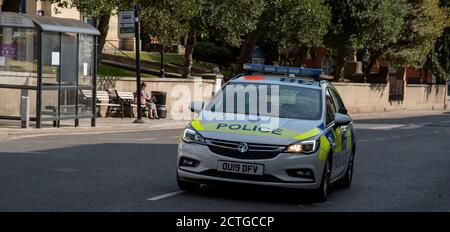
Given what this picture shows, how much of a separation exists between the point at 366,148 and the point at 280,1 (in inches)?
722

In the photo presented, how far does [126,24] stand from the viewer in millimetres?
27250

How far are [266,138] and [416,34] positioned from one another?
46.5 metres

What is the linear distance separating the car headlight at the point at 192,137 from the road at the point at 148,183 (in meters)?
0.74

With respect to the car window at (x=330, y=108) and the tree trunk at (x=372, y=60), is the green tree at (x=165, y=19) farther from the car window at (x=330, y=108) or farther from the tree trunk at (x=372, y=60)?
the tree trunk at (x=372, y=60)

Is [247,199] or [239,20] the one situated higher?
[239,20]

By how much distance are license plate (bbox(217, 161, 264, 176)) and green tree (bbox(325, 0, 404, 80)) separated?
3871cm

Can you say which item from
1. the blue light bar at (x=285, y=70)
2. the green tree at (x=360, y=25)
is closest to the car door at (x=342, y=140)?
the blue light bar at (x=285, y=70)

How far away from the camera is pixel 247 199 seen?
36.4 ft

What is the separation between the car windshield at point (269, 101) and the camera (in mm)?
11602

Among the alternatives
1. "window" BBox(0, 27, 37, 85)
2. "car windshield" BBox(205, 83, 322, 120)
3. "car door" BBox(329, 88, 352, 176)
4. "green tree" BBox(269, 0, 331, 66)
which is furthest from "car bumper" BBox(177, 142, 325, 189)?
"green tree" BBox(269, 0, 331, 66)

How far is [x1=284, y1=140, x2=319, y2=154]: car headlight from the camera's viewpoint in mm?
10438

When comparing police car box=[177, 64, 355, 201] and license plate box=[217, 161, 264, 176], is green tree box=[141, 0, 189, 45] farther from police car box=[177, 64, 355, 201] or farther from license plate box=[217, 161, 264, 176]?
license plate box=[217, 161, 264, 176]
